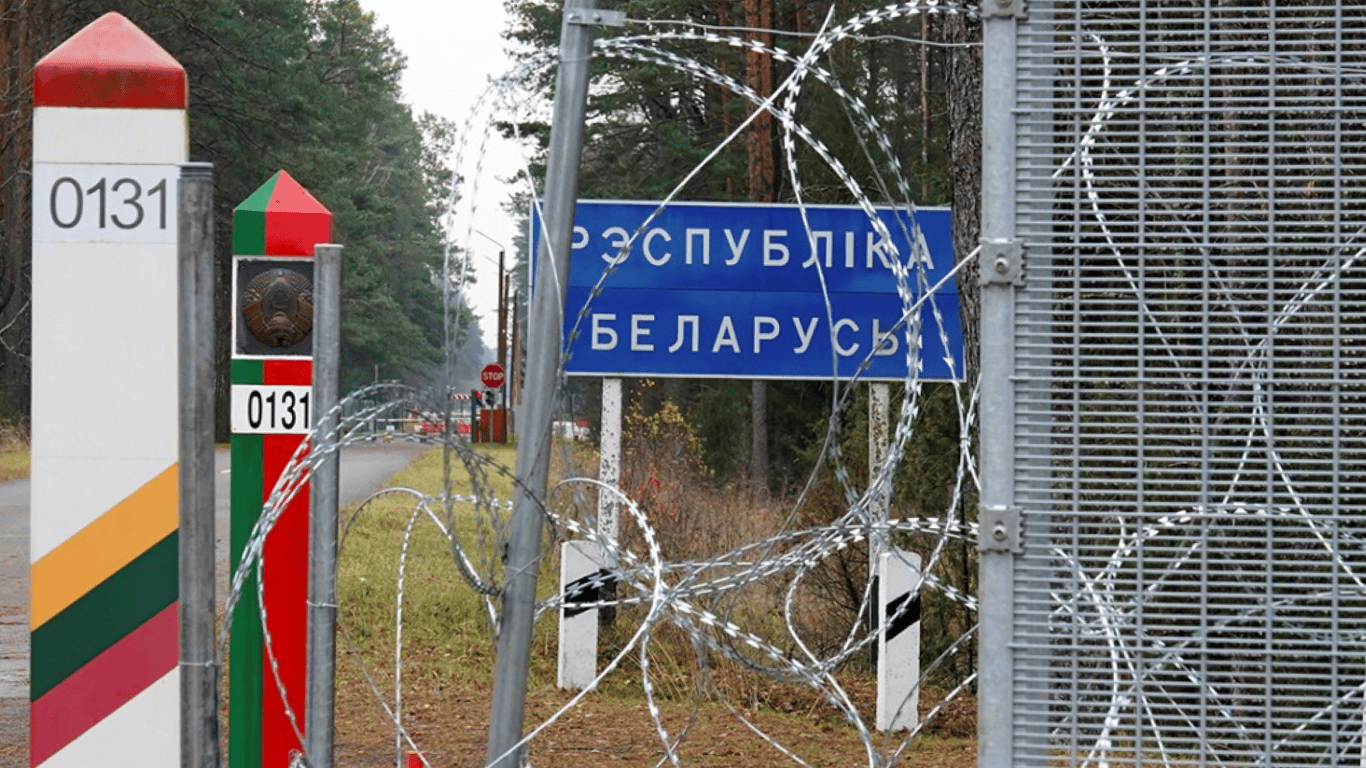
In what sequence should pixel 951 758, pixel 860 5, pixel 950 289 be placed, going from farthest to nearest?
pixel 860 5, pixel 950 289, pixel 951 758

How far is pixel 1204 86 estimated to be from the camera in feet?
10.3

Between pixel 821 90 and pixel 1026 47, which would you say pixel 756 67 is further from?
pixel 1026 47

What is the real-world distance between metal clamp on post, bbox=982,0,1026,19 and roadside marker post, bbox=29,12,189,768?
4.57 ft

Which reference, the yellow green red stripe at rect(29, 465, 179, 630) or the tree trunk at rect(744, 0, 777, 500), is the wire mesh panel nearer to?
the yellow green red stripe at rect(29, 465, 179, 630)

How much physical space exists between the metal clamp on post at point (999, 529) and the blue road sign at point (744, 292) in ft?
17.0

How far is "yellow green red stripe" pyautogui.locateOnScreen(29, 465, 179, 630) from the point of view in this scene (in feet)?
10.9

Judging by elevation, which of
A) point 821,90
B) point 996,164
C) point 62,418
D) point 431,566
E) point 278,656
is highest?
point 821,90

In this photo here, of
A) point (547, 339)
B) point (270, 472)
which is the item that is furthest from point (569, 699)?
point (547, 339)

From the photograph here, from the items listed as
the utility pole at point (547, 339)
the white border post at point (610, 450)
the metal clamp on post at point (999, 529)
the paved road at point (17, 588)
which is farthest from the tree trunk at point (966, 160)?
the metal clamp on post at point (999, 529)

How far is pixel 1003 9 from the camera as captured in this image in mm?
3246

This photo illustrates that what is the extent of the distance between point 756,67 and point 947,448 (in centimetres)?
1551

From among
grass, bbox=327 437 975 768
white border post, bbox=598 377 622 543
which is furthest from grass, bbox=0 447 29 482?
white border post, bbox=598 377 622 543

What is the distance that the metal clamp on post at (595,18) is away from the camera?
147 inches

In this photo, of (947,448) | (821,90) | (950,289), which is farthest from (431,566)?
(821,90)
